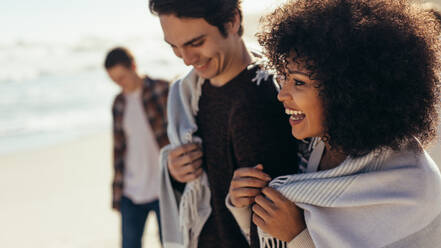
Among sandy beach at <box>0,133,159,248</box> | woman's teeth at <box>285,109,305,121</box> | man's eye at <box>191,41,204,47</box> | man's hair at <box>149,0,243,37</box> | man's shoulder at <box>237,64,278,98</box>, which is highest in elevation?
man's hair at <box>149,0,243,37</box>

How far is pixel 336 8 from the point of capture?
1.20 metres

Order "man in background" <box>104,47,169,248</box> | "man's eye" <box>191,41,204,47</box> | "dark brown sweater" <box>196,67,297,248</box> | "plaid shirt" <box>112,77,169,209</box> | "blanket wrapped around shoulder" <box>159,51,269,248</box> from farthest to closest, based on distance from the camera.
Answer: "plaid shirt" <box>112,77,169,209</box> → "man in background" <box>104,47,169,248</box> → "blanket wrapped around shoulder" <box>159,51,269,248</box> → "man's eye" <box>191,41,204,47</box> → "dark brown sweater" <box>196,67,297,248</box>

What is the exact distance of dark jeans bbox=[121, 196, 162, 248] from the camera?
330 centimetres

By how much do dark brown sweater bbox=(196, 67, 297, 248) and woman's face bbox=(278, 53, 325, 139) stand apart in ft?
0.64

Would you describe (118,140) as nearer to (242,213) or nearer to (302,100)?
(242,213)

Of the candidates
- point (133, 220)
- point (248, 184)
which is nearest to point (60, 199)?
point (133, 220)

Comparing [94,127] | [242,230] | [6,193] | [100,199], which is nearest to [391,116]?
[242,230]

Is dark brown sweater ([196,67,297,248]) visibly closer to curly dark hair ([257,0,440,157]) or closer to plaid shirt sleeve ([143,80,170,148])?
curly dark hair ([257,0,440,157])

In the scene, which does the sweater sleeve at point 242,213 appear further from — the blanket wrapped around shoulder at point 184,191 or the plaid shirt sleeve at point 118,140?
the plaid shirt sleeve at point 118,140

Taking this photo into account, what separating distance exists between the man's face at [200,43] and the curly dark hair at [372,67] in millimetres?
534

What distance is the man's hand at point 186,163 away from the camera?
1798 mm

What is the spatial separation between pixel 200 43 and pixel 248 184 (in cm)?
65

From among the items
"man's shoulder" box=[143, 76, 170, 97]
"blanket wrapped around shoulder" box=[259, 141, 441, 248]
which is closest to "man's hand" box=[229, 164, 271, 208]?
"blanket wrapped around shoulder" box=[259, 141, 441, 248]

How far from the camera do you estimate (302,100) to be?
1.24 meters
